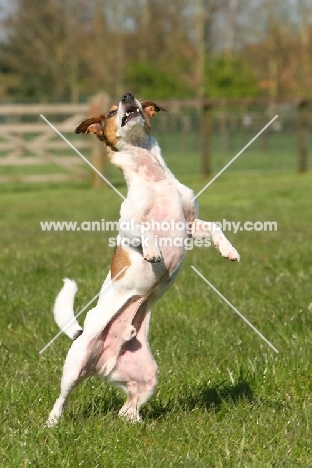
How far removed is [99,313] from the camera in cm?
416

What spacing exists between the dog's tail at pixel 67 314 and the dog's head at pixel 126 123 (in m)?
0.74

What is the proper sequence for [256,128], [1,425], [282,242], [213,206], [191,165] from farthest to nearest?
[256,128] < [191,165] < [213,206] < [282,242] < [1,425]

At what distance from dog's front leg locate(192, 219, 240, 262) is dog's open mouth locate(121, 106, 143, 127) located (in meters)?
0.56

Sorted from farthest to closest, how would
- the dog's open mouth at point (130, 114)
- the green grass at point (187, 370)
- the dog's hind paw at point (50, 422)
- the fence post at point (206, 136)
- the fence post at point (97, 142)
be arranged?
the fence post at point (206, 136) < the fence post at point (97, 142) < the dog's open mouth at point (130, 114) < the dog's hind paw at point (50, 422) < the green grass at point (187, 370)

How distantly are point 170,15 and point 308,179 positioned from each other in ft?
132

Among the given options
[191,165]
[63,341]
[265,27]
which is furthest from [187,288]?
[265,27]

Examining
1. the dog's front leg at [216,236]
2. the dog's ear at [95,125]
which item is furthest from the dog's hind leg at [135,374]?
the dog's ear at [95,125]

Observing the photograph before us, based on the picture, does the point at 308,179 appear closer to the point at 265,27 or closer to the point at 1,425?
the point at 1,425

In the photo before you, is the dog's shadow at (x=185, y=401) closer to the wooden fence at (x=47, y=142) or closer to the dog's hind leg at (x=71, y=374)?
the dog's hind leg at (x=71, y=374)

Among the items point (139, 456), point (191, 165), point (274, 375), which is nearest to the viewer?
point (139, 456)

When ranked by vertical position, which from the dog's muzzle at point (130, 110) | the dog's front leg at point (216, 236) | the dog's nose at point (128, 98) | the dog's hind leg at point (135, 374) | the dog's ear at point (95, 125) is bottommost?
the dog's hind leg at point (135, 374)

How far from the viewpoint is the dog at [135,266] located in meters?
4.09

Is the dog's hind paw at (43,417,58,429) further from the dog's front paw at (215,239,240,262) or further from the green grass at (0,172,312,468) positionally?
the dog's front paw at (215,239,240,262)

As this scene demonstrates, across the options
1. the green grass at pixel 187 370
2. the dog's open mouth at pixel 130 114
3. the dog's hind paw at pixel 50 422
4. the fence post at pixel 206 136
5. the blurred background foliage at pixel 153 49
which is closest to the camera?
the green grass at pixel 187 370
